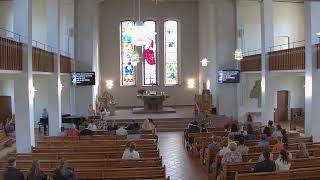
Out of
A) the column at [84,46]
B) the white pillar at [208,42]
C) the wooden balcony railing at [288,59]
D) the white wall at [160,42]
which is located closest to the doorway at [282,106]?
the white pillar at [208,42]

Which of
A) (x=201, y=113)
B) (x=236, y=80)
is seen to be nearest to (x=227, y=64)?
(x=236, y=80)

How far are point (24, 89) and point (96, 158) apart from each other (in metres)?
4.26

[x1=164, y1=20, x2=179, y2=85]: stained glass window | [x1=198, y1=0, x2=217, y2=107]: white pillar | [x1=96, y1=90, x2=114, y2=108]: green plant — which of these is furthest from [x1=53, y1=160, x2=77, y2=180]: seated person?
[x1=164, y1=20, x2=179, y2=85]: stained glass window

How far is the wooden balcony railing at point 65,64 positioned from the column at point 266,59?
30.6 feet

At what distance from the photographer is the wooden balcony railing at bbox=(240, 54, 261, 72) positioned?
20.0 metres

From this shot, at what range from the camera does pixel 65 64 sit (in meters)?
20.6

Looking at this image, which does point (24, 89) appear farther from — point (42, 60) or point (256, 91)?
point (256, 91)

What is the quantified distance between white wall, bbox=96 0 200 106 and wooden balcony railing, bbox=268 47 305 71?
11.1 m

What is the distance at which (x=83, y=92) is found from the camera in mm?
22969

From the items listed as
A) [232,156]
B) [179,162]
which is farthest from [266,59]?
[232,156]

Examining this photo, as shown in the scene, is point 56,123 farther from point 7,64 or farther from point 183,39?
point 183,39

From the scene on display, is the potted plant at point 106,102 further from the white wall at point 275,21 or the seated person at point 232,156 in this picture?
the seated person at point 232,156

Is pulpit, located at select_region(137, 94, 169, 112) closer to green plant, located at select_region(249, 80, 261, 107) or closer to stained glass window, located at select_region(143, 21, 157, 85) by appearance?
stained glass window, located at select_region(143, 21, 157, 85)

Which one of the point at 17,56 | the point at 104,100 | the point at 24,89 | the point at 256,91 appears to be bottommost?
the point at 104,100
